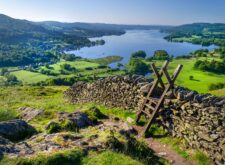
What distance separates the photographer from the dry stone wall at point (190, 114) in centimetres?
1346

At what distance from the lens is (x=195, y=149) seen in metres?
14.7

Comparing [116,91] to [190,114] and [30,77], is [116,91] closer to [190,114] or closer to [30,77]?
[190,114]

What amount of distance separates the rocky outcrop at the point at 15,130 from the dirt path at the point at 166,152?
621 cm

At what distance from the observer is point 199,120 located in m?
14.7

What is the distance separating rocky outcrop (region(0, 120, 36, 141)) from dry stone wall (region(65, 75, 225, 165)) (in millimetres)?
7542

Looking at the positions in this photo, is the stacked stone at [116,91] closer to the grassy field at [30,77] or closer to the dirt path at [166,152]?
the dirt path at [166,152]

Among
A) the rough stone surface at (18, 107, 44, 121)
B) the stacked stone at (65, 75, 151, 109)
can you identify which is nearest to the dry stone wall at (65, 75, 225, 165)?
the stacked stone at (65, 75, 151, 109)

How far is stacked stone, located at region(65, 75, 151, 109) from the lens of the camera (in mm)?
21922

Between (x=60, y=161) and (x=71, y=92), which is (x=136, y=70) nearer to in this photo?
(x=71, y=92)

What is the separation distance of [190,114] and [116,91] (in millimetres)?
9995

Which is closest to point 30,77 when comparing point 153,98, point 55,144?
point 153,98

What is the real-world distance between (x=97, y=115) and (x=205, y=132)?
908cm

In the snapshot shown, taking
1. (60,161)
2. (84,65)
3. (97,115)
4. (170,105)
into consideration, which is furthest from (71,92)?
(84,65)

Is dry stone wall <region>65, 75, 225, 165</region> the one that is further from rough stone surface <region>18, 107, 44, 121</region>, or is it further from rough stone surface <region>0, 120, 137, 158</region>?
rough stone surface <region>18, 107, 44, 121</region>
